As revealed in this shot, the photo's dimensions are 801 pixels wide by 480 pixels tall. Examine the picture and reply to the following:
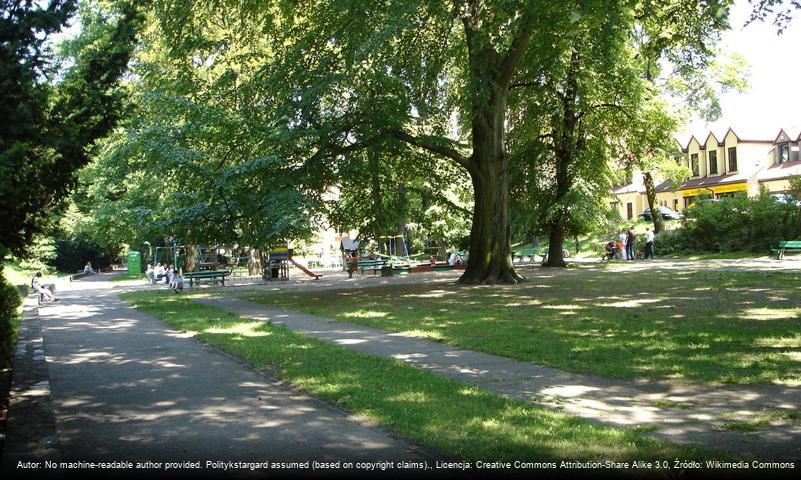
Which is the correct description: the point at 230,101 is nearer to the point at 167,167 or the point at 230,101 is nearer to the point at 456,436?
the point at 167,167

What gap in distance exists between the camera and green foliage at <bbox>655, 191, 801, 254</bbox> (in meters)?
33.9

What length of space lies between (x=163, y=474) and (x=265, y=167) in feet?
52.6

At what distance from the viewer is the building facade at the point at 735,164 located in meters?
53.2

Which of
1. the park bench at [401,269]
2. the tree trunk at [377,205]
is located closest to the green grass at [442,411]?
the tree trunk at [377,205]

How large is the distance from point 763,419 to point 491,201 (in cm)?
1771

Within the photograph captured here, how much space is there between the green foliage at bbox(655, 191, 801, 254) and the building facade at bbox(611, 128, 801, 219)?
1253cm

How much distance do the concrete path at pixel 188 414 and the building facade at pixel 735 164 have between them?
4629 cm

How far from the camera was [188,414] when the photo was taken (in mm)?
7055

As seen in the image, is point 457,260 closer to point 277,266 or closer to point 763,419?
point 277,266

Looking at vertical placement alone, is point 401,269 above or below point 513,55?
below

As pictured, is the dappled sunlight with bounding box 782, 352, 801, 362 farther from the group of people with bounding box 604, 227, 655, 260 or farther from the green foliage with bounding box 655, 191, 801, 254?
the group of people with bounding box 604, 227, 655, 260

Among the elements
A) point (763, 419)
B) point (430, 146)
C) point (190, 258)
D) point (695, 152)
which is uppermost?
point (695, 152)

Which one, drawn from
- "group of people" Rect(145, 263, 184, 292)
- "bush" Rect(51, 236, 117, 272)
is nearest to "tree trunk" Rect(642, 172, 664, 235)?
"group of people" Rect(145, 263, 184, 292)

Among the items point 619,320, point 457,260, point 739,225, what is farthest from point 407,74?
point 739,225
